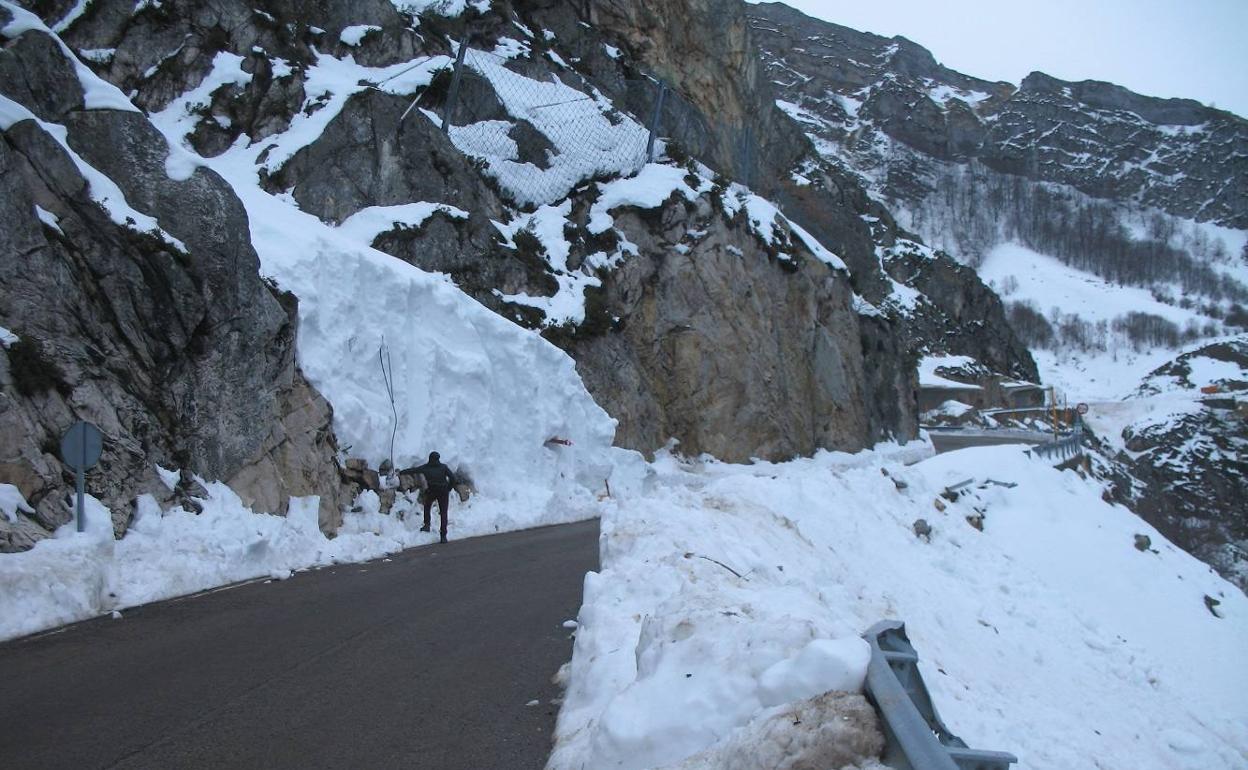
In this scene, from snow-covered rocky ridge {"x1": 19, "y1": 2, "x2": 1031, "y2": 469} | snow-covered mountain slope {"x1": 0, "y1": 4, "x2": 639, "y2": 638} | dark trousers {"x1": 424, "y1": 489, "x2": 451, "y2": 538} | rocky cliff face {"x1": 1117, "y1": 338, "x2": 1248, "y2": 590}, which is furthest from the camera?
rocky cliff face {"x1": 1117, "y1": 338, "x2": 1248, "y2": 590}

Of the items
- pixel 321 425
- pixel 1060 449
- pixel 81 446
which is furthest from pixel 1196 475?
pixel 81 446

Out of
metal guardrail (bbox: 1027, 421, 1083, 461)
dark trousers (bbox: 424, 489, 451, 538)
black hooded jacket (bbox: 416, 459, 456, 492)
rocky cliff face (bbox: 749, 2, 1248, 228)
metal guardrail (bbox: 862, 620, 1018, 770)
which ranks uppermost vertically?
→ rocky cliff face (bbox: 749, 2, 1248, 228)

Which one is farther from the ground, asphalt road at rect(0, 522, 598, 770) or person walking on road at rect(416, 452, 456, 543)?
asphalt road at rect(0, 522, 598, 770)

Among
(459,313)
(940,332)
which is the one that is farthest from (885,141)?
(459,313)

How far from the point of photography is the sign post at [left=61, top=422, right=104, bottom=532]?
838cm

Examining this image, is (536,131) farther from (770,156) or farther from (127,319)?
(770,156)

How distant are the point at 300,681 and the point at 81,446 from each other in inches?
172

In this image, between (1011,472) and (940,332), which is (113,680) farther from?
(940,332)

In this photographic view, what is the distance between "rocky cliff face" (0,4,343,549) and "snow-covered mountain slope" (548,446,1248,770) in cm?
550

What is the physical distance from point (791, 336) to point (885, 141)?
155175 millimetres

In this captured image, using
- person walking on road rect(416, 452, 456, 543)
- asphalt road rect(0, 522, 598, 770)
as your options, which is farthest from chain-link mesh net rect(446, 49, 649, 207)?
asphalt road rect(0, 522, 598, 770)

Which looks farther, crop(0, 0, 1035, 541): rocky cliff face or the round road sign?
crop(0, 0, 1035, 541): rocky cliff face

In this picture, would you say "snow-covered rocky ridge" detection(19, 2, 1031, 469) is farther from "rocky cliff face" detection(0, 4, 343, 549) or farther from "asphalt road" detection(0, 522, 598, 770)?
"asphalt road" detection(0, 522, 598, 770)

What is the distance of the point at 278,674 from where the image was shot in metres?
5.97
